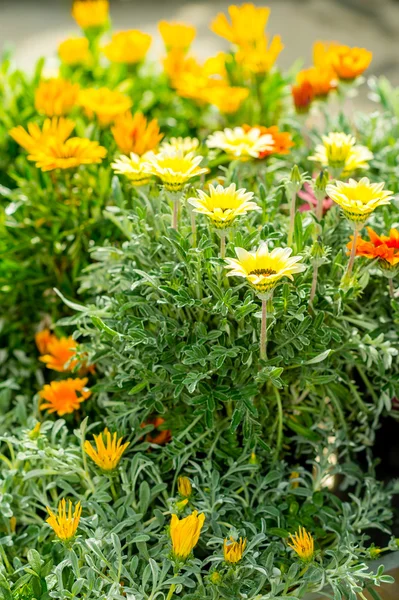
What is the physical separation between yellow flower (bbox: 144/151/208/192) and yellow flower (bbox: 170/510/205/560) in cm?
32

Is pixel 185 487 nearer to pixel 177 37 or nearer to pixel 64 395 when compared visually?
pixel 64 395

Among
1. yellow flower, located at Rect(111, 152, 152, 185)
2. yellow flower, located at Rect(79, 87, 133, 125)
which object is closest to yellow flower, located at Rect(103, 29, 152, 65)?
yellow flower, located at Rect(79, 87, 133, 125)

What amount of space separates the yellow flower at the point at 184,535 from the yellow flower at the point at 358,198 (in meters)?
0.32

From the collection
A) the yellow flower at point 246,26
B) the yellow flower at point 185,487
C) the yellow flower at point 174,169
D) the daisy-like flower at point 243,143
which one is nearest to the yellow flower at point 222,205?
the yellow flower at point 174,169

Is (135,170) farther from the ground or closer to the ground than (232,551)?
farther from the ground

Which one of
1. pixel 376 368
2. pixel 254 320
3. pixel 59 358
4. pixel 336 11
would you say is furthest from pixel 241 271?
pixel 336 11

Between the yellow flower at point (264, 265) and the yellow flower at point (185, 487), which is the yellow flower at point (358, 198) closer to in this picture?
the yellow flower at point (264, 265)

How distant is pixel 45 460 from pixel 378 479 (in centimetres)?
42

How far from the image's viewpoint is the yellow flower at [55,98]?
1.15m

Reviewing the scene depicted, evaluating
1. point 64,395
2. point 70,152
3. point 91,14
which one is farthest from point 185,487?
point 91,14

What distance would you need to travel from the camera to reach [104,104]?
115cm

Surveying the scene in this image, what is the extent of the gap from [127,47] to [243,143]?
0.49m

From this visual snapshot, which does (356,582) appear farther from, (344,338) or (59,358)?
(59,358)

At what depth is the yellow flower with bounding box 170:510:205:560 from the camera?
28.8 inches
